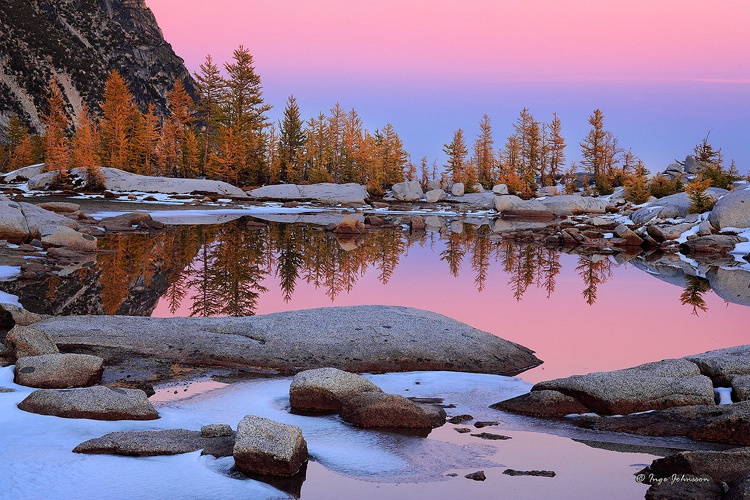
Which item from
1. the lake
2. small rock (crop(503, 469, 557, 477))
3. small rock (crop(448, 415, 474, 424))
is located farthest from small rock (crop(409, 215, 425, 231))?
small rock (crop(503, 469, 557, 477))

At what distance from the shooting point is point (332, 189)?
215ft

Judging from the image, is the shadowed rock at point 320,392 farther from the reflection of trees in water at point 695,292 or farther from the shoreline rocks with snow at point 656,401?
the reflection of trees in water at point 695,292

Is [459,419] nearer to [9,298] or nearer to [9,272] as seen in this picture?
[9,298]

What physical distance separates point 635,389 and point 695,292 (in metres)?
12.7

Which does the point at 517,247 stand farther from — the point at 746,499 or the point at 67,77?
the point at 67,77

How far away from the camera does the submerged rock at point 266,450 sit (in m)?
6.53

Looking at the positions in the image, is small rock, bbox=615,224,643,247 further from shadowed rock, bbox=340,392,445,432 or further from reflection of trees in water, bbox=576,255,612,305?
shadowed rock, bbox=340,392,445,432

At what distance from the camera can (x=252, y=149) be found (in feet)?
233

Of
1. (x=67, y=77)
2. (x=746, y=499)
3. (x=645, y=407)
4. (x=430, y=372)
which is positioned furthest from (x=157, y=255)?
(x=67, y=77)

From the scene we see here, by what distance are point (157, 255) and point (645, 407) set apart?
1896 centimetres

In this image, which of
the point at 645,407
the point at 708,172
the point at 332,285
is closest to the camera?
the point at 645,407

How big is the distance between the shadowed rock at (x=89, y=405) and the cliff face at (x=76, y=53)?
137 metres

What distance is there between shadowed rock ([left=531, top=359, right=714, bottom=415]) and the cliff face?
13924cm

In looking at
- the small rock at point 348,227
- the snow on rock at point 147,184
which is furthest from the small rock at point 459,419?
the snow on rock at point 147,184
